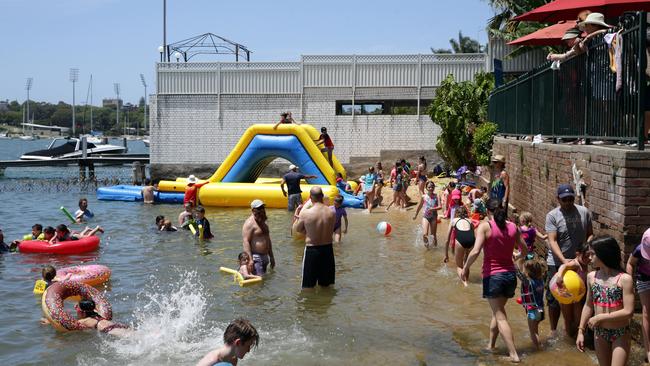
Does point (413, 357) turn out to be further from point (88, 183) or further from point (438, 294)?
point (88, 183)

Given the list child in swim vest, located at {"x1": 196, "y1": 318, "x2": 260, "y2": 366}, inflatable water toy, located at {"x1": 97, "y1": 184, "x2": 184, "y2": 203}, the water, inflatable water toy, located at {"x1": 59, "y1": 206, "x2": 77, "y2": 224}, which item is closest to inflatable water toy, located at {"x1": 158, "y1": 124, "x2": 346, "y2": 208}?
inflatable water toy, located at {"x1": 97, "y1": 184, "x2": 184, "y2": 203}

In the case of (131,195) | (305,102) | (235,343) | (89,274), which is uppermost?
(305,102)

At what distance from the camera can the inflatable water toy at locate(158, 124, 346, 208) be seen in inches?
856

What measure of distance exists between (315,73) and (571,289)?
73.8ft

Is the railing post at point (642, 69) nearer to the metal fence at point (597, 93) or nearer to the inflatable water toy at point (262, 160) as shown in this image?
the metal fence at point (597, 93)

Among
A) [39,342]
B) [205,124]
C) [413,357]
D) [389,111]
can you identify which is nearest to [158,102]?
[205,124]

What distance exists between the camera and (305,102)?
Result: 28000 millimetres

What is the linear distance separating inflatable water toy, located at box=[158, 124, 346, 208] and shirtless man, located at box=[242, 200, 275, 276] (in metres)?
10.2

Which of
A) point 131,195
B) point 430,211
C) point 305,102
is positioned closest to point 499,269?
point 430,211

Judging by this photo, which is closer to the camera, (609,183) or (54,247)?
(609,183)

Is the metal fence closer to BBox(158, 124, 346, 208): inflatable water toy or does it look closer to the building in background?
BBox(158, 124, 346, 208): inflatable water toy

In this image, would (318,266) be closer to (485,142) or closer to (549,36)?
(549,36)

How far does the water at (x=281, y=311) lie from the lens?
24.5ft

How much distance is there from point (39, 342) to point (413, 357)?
Result: 4.52 m
